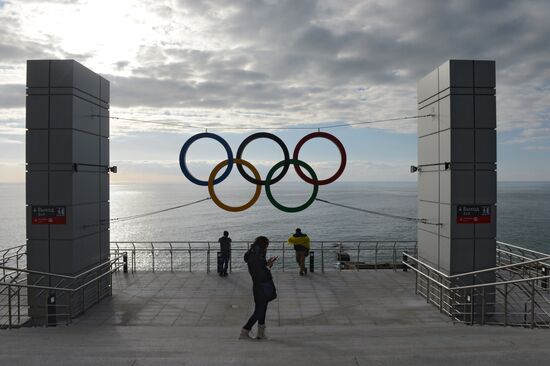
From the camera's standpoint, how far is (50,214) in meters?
11.0

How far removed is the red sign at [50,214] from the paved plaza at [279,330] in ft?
8.29

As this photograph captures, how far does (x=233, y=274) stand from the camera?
15.6 metres

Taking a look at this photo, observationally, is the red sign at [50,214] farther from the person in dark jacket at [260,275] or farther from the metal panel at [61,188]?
the person in dark jacket at [260,275]

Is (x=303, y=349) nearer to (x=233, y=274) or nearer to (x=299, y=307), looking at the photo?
(x=299, y=307)

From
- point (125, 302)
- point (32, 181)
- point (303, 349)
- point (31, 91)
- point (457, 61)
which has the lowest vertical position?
point (125, 302)

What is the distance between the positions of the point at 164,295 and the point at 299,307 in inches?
159

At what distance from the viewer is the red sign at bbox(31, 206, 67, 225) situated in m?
11.0

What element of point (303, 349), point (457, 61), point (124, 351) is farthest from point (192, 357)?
point (457, 61)

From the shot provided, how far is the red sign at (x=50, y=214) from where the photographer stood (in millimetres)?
10961

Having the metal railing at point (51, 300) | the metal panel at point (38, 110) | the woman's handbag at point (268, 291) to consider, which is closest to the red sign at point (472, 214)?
the woman's handbag at point (268, 291)

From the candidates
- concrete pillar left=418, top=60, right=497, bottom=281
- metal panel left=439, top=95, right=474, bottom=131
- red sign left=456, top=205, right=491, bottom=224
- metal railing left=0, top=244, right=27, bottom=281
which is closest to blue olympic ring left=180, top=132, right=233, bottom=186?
metal railing left=0, top=244, right=27, bottom=281

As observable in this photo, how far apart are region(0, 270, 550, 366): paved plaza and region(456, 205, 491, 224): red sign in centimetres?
243

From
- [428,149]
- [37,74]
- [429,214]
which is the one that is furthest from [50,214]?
[428,149]

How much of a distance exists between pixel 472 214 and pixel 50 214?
1072cm
